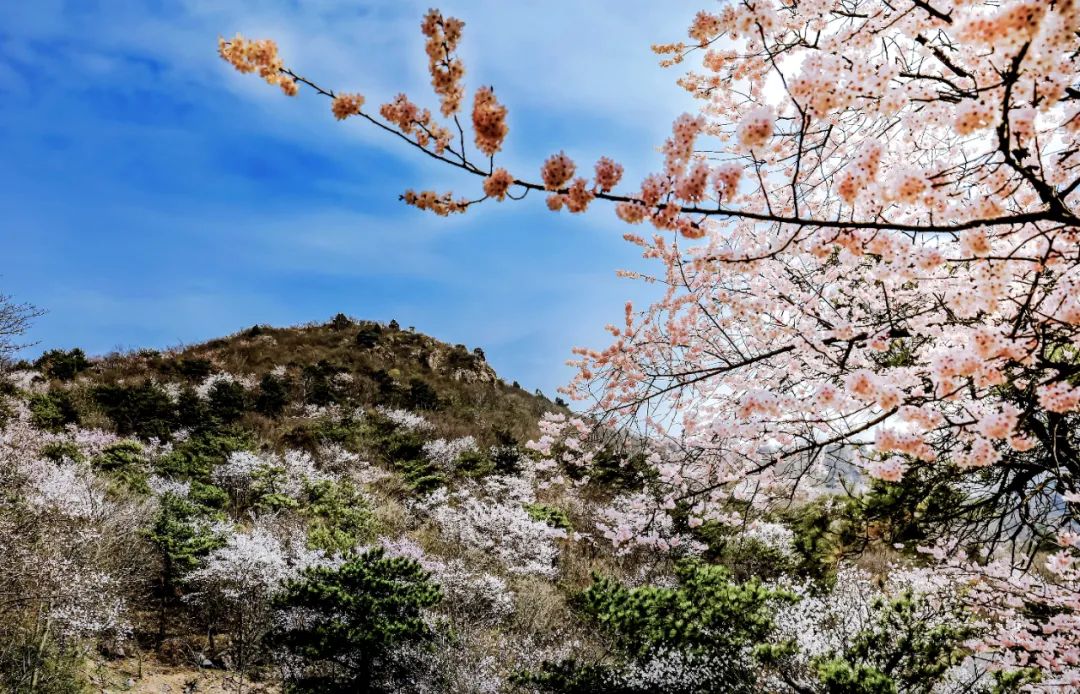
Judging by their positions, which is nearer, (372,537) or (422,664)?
(422,664)

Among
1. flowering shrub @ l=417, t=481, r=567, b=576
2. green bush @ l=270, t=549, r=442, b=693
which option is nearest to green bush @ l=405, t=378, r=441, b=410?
flowering shrub @ l=417, t=481, r=567, b=576

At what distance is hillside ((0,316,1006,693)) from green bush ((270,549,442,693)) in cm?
3

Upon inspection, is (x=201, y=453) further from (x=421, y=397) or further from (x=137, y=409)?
(x=421, y=397)

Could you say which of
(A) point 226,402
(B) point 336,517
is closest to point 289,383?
(A) point 226,402

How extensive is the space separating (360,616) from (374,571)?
624 mm

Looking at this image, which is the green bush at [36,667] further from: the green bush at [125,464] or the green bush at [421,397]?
the green bush at [421,397]

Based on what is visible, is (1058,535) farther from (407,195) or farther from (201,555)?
(201,555)

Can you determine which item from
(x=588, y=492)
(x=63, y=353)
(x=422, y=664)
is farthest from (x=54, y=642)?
(x=63, y=353)

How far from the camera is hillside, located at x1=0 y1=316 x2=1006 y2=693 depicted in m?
7.18

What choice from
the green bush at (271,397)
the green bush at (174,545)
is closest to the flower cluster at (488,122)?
the green bush at (174,545)

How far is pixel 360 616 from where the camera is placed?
8.05 metres

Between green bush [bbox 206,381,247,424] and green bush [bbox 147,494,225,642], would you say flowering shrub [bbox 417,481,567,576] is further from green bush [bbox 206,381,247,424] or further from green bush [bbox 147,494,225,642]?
green bush [bbox 206,381,247,424]

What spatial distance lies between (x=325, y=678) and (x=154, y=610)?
210 inches

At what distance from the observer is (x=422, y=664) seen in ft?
27.7
